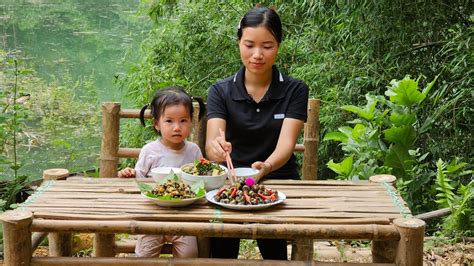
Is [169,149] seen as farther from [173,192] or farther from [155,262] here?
[155,262]

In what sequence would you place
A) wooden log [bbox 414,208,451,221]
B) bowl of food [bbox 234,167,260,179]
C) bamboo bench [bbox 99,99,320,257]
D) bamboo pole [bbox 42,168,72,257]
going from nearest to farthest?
bowl of food [bbox 234,167,260,179] → bamboo pole [bbox 42,168,72,257] → bamboo bench [bbox 99,99,320,257] → wooden log [bbox 414,208,451,221]

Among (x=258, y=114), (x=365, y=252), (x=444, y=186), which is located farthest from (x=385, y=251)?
(x=444, y=186)

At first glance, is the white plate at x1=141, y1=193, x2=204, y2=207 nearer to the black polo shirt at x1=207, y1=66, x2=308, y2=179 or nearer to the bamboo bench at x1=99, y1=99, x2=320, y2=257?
the black polo shirt at x1=207, y1=66, x2=308, y2=179

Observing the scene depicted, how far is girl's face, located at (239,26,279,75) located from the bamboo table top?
1.62 ft

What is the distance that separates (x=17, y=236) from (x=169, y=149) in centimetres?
82

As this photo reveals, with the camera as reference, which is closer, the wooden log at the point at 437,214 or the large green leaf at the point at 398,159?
the wooden log at the point at 437,214

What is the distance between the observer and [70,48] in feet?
33.3

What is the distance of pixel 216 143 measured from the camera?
8.04ft

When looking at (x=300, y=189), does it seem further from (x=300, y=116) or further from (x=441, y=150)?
(x=441, y=150)

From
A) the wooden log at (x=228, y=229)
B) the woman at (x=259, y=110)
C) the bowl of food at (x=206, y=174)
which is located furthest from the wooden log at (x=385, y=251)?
the bowl of food at (x=206, y=174)

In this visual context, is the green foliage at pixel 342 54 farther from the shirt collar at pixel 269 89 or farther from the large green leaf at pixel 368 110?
the shirt collar at pixel 269 89

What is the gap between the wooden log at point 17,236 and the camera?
2.03 m

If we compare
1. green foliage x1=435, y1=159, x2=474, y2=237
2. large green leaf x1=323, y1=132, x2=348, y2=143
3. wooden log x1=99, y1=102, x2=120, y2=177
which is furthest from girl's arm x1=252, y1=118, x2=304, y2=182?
large green leaf x1=323, y1=132, x2=348, y2=143

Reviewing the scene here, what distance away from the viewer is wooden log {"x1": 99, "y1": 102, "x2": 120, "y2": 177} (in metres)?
3.05
